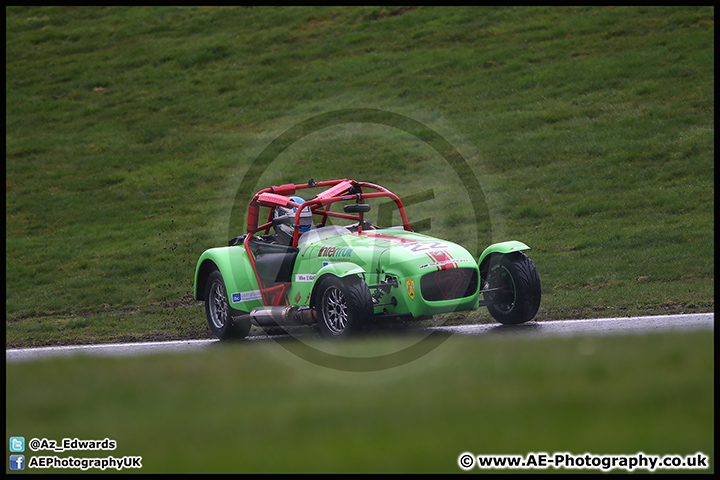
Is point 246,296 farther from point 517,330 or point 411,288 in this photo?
point 517,330

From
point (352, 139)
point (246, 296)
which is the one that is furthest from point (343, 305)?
point (352, 139)

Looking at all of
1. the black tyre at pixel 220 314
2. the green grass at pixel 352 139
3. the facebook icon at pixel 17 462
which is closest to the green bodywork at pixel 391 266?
the black tyre at pixel 220 314

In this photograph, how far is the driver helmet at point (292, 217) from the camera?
10.2 meters

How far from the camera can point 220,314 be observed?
35.9ft

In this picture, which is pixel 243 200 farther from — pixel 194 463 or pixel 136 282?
pixel 194 463

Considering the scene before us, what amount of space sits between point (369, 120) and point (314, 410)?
76.2ft

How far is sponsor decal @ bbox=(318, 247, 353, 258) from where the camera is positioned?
926cm

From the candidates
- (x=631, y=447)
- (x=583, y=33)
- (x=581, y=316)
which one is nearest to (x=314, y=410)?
(x=631, y=447)

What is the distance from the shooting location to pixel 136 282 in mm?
16453

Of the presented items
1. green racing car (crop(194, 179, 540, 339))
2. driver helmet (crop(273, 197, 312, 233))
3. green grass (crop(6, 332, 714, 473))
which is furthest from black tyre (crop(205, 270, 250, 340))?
green grass (crop(6, 332, 714, 473))

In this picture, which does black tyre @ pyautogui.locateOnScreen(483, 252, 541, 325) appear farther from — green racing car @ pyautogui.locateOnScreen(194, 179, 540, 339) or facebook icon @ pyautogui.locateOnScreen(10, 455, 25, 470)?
facebook icon @ pyautogui.locateOnScreen(10, 455, 25, 470)

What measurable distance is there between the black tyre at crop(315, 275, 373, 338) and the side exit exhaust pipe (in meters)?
0.31

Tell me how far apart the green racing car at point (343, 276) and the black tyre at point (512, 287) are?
1 cm

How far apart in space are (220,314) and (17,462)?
7.21 metres
